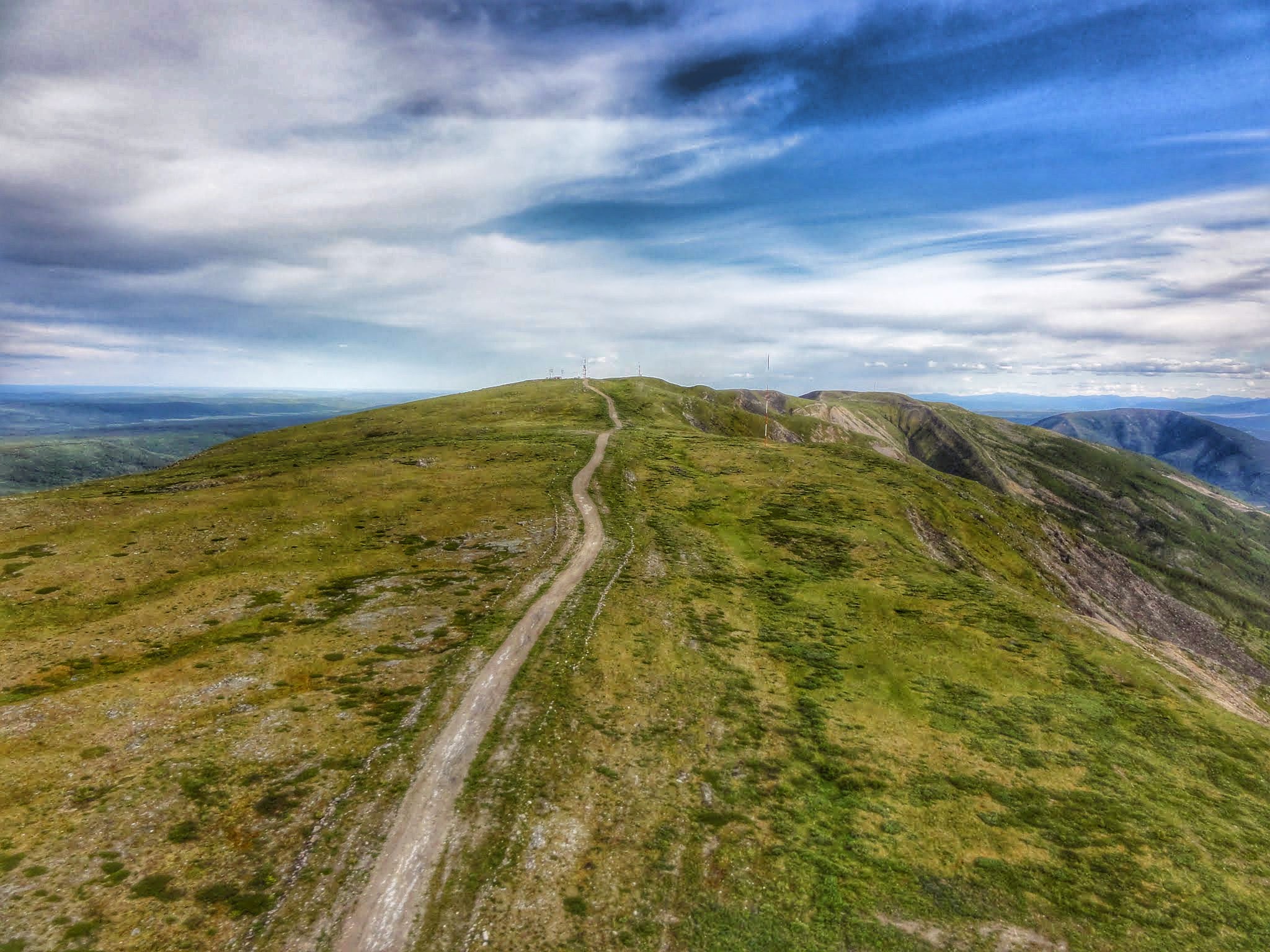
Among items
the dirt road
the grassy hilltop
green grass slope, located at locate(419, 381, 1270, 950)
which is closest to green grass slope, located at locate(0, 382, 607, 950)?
the grassy hilltop

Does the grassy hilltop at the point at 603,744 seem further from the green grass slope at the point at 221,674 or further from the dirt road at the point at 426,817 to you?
the dirt road at the point at 426,817

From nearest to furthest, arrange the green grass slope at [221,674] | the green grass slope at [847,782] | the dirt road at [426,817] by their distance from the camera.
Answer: the dirt road at [426,817]
the green grass slope at [221,674]
the green grass slope at [847,782]

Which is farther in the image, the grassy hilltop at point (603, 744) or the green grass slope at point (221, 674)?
the grassy hilltop at point (603, 744)

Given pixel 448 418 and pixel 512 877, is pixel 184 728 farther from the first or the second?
pixel 448 418

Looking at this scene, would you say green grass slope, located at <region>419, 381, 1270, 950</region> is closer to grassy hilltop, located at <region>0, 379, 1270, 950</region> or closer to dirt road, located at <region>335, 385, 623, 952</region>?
grassy hilltop, located at <region>0, 379, 1270, 950</region>

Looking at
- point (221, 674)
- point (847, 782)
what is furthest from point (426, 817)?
point (847, 782)

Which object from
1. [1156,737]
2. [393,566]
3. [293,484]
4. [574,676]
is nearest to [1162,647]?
[1156,737]

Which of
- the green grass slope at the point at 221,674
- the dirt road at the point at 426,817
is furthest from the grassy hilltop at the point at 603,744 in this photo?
the dirt road at the point at 426,817
